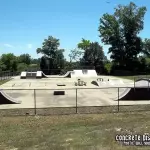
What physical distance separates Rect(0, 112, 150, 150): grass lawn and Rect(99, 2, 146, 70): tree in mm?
50989

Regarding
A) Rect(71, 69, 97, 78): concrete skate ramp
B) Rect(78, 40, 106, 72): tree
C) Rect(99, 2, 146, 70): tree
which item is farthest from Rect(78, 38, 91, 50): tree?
Rect(71, 69, 97, 78): concrete skate ramp

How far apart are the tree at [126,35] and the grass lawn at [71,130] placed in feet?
167

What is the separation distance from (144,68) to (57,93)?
45.5 m

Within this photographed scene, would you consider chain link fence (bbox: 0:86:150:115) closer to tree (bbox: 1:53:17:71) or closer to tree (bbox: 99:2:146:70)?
tree (bbox: 99:2:146:70)

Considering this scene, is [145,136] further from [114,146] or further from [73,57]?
[73,57]

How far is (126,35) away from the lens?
64.6m

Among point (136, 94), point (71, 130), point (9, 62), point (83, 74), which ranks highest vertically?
point (9, 62)

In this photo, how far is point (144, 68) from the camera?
64938mm

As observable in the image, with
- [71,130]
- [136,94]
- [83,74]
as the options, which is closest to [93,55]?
[83,74]

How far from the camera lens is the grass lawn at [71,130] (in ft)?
28.5

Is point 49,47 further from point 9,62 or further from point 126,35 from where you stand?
point 126,35

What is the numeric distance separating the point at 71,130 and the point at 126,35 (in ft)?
184

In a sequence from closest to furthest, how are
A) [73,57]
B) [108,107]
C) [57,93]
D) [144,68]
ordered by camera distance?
1. [108,107]
2. [57,93]
3. [144,68]
4. [73,57]

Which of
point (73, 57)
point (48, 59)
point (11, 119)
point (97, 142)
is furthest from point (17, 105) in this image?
point (73, 57)
